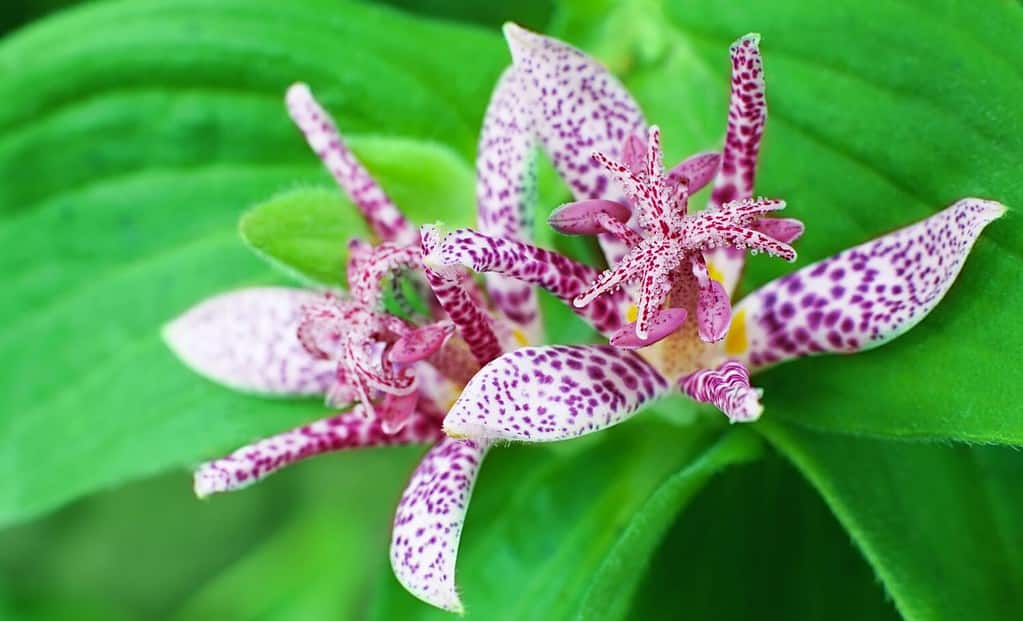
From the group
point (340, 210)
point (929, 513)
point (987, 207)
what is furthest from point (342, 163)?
point (929, 513)

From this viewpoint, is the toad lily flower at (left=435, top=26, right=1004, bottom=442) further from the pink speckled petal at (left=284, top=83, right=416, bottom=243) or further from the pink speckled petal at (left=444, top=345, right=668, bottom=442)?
the pink speckled petal at (left=284, top=83, right=416, bottom=243)

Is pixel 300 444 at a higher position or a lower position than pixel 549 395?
lower

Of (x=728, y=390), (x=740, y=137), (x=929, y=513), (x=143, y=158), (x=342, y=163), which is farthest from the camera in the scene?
(x=143, y=158)

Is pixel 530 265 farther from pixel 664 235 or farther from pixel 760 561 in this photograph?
pixel 760 561

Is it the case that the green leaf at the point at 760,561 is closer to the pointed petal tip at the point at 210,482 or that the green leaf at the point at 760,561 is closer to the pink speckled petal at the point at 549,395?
the pink speckled petal at the point at 549,395

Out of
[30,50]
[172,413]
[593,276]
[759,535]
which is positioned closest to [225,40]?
[30,50]

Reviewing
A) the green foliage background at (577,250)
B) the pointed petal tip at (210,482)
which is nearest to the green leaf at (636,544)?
the green foliage background at (577,250)
